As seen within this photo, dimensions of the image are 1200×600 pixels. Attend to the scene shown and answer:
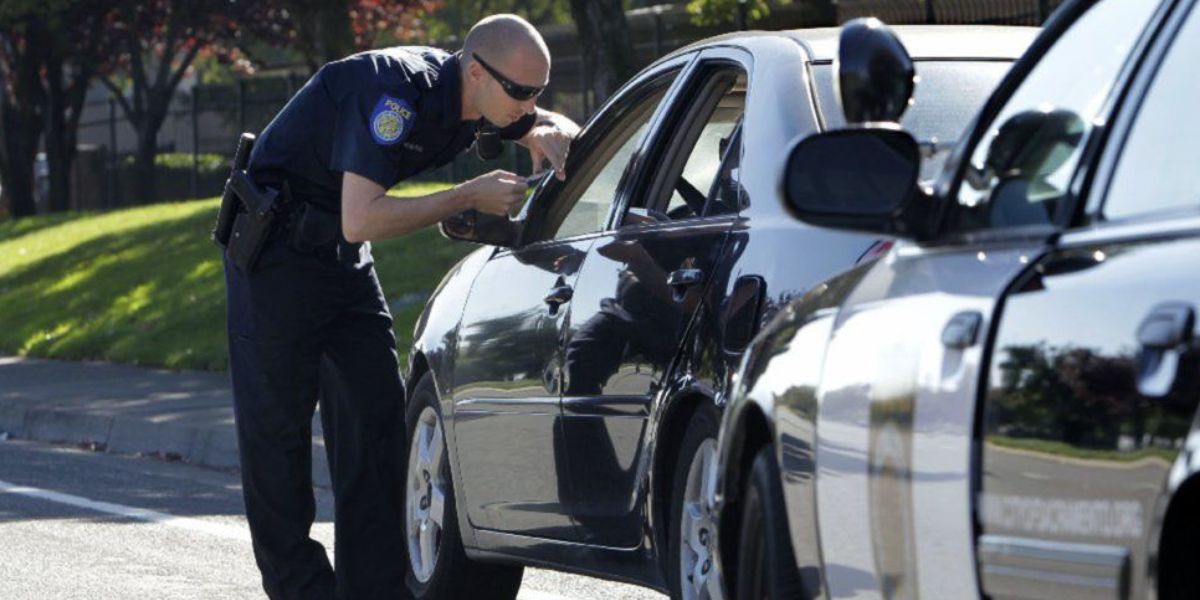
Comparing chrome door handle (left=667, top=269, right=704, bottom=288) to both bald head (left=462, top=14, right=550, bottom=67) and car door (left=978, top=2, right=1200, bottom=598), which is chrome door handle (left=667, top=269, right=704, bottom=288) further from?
car door (left=978, top=2, right=1200, bottom=598)

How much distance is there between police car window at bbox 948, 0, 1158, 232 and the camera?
3.51 meters

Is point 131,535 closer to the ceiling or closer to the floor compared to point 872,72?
closer to the floor

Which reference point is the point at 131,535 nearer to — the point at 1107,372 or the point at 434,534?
the point at 434,534

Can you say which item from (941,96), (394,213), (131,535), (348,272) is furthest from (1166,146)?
(131,535)

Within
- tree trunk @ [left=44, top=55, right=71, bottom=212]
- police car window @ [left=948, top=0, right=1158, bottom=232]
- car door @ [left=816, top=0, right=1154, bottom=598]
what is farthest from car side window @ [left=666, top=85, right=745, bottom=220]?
tree trunk @ [left=44, top=55, right=71, bottom=212]

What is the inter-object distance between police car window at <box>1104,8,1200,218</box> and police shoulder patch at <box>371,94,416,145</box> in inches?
131

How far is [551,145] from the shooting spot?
6926 mm

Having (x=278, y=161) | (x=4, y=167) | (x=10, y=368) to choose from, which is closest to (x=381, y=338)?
(x=278, y=161)

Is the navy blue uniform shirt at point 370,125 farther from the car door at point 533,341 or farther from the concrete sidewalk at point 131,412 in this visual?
the concrete sidewalk at point 131,412

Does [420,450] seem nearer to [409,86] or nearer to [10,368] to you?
[409,86]

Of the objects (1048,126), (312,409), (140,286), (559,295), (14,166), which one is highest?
(1048,126)

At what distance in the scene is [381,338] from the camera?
22.8 feet

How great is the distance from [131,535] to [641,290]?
4.10 meters

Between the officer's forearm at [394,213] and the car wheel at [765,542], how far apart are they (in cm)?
197
